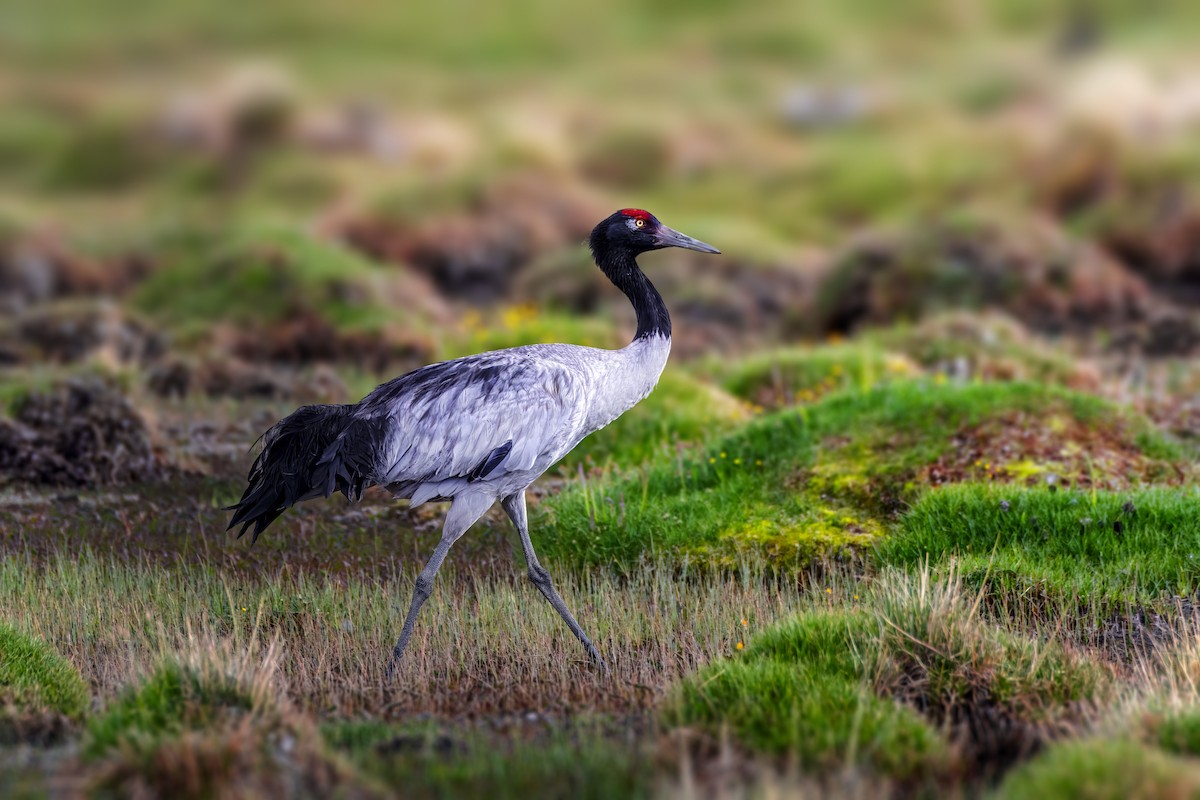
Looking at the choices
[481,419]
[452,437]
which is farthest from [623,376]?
[452,437]

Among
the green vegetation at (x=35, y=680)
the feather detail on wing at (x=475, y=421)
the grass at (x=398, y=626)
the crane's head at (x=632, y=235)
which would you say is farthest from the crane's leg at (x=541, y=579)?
the green vegetation at (x=35, y=680)

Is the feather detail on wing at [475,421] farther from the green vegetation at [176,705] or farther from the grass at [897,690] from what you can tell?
the green vegetation at [176,705]

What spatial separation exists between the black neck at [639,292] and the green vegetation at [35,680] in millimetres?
4173

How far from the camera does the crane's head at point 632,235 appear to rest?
9.19m

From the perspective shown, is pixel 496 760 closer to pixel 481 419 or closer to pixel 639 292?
pixel 481 419

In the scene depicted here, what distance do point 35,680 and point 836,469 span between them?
668 cm

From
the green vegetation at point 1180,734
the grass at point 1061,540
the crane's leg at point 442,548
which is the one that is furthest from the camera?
the grass at point 1061,540

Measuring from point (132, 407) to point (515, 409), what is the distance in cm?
624

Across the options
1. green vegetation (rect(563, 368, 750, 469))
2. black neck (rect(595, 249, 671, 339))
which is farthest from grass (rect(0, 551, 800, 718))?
green vegetation (rect(563, 368, 750, 469))

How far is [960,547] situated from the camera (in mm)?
9492

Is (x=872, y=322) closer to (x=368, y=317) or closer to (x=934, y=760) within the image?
(x=368, y=317)

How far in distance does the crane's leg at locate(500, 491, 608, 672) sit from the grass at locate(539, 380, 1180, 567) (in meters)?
1.60

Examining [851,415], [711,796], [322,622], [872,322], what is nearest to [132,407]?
[322,622]

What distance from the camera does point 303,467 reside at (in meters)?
8.41
